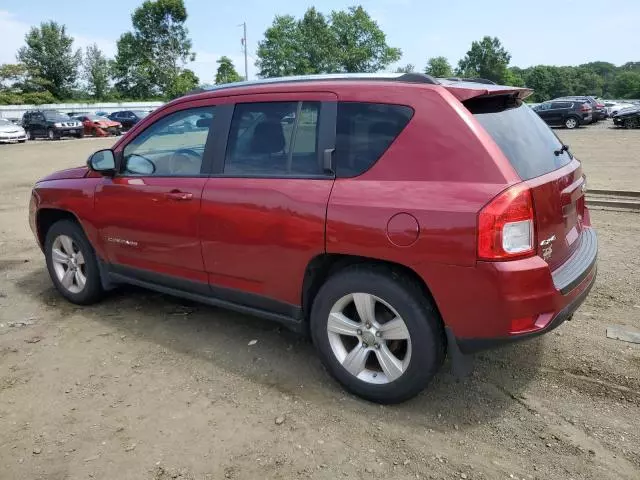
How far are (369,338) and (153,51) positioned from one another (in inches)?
3131

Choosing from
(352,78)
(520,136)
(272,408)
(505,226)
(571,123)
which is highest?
(352,78)

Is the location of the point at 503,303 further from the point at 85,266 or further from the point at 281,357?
the point at 85,266

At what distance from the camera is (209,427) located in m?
2.85

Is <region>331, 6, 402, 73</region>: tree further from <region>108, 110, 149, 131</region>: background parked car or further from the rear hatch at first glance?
the rear hatch

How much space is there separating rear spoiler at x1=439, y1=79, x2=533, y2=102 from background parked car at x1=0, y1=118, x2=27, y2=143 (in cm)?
3004

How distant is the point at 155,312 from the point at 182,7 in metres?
78.1

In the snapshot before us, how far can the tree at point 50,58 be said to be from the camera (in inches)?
2547

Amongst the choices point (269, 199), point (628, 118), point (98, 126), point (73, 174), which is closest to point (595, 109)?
point (628, 118)

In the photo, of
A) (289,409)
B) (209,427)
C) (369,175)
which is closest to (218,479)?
(209,427)

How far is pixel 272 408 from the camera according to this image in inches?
118

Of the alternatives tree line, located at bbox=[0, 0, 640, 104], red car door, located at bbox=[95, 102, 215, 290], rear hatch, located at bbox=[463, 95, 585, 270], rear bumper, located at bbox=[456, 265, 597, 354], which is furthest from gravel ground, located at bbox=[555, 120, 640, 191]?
tree line, located at bbox=[0, 0, 640, 104]

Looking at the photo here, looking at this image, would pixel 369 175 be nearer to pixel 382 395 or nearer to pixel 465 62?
pixel 382 395

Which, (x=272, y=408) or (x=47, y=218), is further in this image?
(x=47, y=218)

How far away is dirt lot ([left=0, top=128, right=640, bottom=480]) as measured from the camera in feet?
8.32
